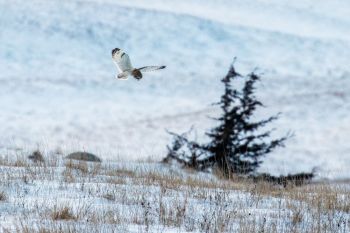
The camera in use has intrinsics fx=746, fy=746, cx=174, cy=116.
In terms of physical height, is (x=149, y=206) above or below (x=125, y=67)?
below

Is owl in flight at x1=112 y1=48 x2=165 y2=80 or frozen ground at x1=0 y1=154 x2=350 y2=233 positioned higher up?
owl in flight at x1=112 y1=48 x2=165 y2=80

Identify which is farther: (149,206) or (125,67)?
(149,206)

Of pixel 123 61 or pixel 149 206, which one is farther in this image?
pixel 149 206

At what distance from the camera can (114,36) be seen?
43.8 m

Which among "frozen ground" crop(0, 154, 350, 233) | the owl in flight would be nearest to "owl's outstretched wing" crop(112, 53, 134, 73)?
the owl in flight

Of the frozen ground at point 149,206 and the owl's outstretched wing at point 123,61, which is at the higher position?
the owl's outstretched wing at point 123,61

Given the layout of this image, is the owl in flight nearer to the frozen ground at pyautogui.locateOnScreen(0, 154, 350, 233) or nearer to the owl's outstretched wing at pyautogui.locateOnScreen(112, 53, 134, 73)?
the owl's outstretched wing at pyautogui.locateOnScreen(112, 53, 134, 73)

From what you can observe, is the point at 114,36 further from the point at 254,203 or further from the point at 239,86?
the point at 254,203

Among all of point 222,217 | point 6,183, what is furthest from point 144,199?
point 6,183

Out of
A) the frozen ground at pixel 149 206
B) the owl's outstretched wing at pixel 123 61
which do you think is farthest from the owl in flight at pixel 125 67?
the frozen ground at pixel 149 206

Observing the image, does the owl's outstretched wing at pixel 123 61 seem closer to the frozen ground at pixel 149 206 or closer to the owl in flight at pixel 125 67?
the owl in flight at pixel 125 67

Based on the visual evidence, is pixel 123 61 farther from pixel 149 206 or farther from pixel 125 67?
pixel 149 206

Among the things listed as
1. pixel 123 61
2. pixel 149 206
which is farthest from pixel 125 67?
pixel 149 206

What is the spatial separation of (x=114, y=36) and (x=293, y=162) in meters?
15.4
